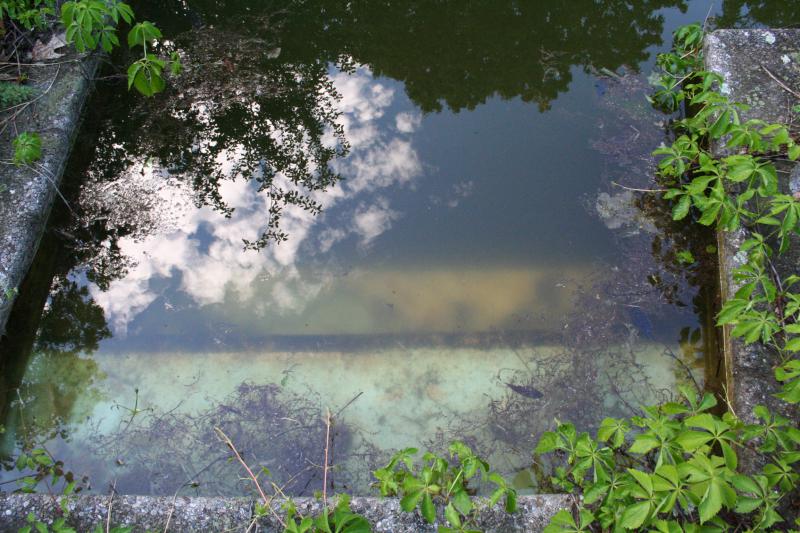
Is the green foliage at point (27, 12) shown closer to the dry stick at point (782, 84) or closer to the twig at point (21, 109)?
the twig at point (21, 109)

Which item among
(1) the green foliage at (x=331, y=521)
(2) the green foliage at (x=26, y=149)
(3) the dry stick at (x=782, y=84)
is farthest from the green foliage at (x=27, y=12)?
(3) the dry stick at (x=782, y=84)

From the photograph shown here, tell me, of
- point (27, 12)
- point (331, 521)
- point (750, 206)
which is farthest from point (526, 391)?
point (27, 12)

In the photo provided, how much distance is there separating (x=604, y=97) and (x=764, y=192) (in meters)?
1.23

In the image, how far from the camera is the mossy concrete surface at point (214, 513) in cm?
164

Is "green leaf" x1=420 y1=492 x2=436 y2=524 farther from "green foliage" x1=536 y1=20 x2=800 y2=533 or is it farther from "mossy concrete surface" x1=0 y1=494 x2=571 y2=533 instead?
"green foliage" x1=536 y1=20 x2=800 y2=533

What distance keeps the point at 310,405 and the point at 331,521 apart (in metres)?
0.63

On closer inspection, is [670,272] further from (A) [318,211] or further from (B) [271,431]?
(B) [271,431]

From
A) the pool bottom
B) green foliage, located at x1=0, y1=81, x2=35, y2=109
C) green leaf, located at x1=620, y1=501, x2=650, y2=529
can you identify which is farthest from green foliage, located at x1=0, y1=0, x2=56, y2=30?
green leaf, located at x1=620, y1=501, x2=650, y2=529

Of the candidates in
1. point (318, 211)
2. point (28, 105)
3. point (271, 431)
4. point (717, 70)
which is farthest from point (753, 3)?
point (28, 105)

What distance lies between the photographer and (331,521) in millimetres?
1629

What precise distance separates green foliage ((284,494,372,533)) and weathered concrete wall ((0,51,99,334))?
139 centimetres

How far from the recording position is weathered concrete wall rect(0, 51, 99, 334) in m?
2.23

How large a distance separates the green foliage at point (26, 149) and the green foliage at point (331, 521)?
1793 millimetres

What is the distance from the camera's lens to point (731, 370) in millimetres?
1980
